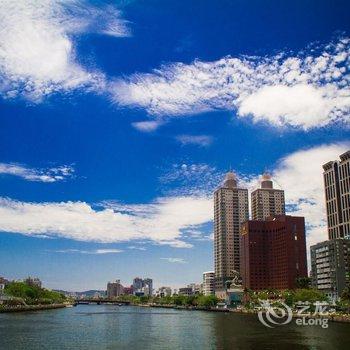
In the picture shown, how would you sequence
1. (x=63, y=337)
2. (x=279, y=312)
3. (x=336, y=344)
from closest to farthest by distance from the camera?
(x=336, y=344), (x=63, y=337), (x=279, y=312)

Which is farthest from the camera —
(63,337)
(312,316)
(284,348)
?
(312,316)

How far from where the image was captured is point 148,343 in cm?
8475

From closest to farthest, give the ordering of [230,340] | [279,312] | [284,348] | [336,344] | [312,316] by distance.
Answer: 1. [284,348]
2. [336,344]
3. [230,340]
4. [312,316]
5. [279,312]

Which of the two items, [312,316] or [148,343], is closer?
[148,343]

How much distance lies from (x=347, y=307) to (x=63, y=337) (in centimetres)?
10746

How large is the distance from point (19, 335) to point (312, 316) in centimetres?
10313

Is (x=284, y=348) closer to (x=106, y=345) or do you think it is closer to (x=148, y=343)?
(x=148, y=343)

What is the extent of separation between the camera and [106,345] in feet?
269

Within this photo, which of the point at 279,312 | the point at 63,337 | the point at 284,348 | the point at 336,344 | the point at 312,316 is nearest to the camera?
the point at 284,348

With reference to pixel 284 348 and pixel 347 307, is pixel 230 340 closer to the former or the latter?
pixel 284 348

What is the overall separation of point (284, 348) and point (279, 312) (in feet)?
393

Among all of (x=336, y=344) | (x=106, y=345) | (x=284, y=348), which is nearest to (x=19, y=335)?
(x=106, y=345)

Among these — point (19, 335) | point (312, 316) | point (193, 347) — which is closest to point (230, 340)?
point (193, 347)

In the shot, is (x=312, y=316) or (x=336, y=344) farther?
(x=312, y=316)
